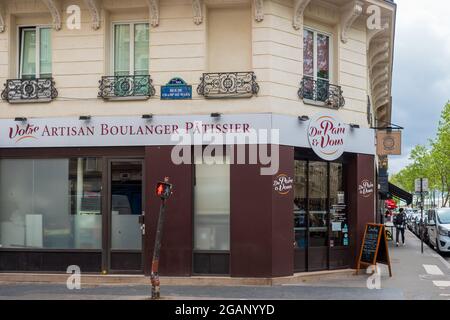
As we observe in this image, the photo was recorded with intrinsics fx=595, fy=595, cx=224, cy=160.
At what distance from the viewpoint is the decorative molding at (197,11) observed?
44.6 ft

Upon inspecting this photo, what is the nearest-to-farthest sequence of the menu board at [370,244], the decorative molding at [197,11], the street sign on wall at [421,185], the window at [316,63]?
the decorative molding at [197,11]
the window at [316,63]
the menu board at [370,244]
the street sign on wall at [421,185]

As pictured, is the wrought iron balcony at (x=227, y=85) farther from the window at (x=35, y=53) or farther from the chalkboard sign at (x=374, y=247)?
the chalkboard sign at (x=374, y=247)

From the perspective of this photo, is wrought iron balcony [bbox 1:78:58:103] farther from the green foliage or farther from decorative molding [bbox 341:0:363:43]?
the green foliage

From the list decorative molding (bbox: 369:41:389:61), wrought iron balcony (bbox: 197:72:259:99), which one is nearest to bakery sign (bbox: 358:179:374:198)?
wrought iron balcony (bbox: 197:72:259:99)

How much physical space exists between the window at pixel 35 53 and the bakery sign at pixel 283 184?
6.04 metres

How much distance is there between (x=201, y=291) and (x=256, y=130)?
3734 mm

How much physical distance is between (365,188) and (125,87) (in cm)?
657

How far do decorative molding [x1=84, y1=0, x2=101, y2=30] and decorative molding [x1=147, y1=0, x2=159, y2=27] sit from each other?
1252 millimetres

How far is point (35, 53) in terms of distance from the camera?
1458 centimetres

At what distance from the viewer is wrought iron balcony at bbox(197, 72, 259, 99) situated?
1344 centimetres

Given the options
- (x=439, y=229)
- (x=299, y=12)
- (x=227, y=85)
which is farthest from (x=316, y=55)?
(x=439, y=229)

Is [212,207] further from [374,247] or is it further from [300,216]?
[374,247]

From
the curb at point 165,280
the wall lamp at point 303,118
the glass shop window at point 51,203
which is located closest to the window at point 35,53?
the glass shop window at point 51,203
